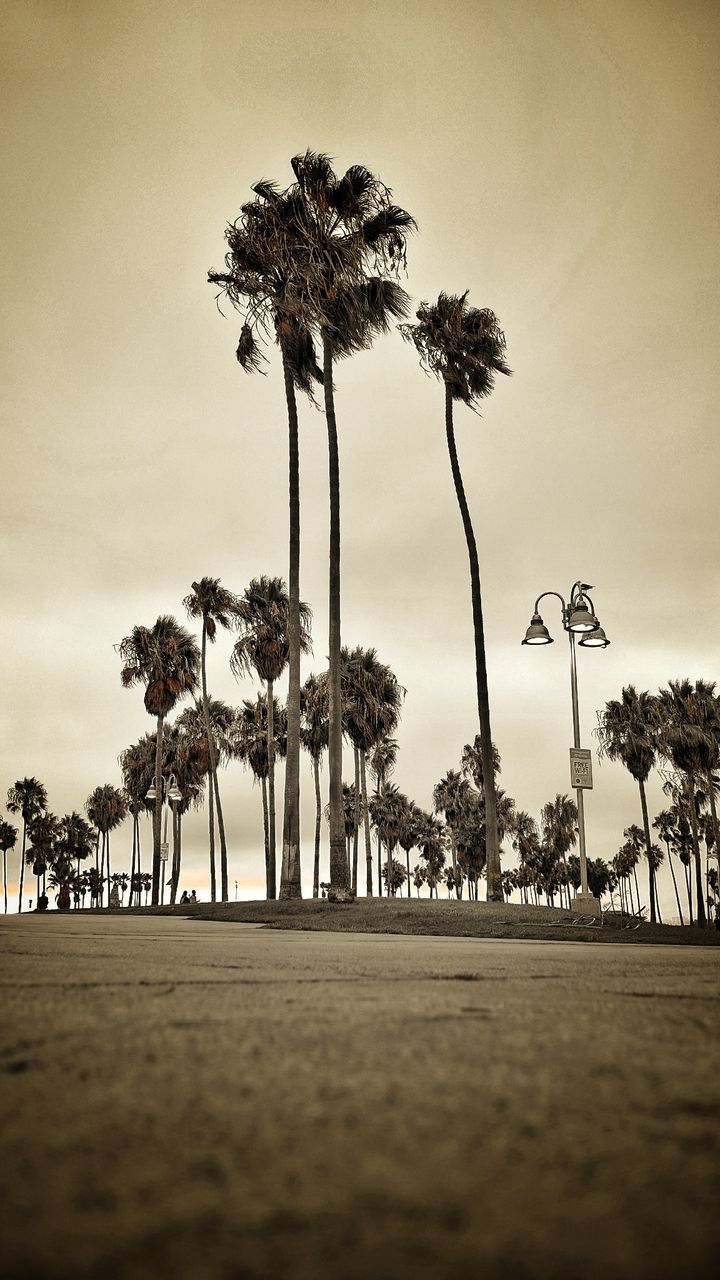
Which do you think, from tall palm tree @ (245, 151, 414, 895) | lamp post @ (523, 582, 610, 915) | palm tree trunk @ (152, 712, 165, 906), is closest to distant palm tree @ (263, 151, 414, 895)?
tall palm tree @ (245, 151, 414, 895)

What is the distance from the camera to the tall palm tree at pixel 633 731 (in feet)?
168

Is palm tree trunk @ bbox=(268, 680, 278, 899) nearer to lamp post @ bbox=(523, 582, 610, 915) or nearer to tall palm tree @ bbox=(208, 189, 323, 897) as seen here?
tall palm tree @ bbox=(208, 189, 323, 897)

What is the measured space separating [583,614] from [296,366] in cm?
1408

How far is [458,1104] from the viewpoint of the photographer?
0.62 metres

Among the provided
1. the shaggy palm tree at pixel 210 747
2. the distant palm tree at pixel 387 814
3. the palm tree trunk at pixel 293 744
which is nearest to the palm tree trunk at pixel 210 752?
the shaggy palm tree at pixel 210 747

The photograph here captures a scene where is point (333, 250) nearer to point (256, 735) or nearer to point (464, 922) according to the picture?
point (464, 922)

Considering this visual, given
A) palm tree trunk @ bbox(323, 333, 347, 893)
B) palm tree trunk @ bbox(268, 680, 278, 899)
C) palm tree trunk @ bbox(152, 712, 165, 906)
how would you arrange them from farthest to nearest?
palm tree trunk @ bbox(152, 712, 165, 906)
palm tree trunk @ bbox(268, 680, 278, 899)
palm tree trunk @ bbox(323, 333, 347, 893)

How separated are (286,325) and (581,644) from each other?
13.8 m

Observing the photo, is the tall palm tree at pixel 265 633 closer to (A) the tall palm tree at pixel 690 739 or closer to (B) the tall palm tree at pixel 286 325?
(B) the tall palm tree at pixel 286 325

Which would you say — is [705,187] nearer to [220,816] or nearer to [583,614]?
[583,614]

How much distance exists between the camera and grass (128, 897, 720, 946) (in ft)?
34.8

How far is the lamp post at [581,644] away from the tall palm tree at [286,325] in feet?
23.6

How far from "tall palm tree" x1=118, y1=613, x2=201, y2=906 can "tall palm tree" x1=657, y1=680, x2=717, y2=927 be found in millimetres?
29428

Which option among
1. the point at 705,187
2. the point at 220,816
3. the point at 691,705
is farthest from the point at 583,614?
the point at 691,705
